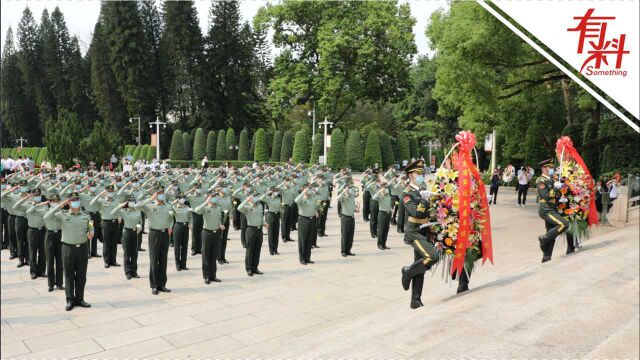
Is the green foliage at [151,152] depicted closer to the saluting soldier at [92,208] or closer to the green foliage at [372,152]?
the green foliage at [372,152]

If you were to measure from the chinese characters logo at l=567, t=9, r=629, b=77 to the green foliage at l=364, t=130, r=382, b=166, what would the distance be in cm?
3271

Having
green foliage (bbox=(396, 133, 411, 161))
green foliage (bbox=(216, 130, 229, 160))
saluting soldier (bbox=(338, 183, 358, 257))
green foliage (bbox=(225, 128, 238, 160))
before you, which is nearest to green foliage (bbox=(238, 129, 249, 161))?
green foliage (bbox=(225, 128, 238, 160))

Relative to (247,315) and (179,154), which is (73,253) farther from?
(179,154)

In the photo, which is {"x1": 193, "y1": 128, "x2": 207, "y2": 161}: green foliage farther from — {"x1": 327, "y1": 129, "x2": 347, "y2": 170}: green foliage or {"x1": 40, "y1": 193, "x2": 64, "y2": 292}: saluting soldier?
{"x1": 40, "y1": 193, "x2": 64, "y2": 292}: saluting soldier

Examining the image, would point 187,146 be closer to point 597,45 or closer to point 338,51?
point 338,51

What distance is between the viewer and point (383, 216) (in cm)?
1367

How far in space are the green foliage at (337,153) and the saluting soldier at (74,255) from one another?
29647 millimetres

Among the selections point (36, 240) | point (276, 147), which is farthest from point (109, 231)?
point (276, 147)

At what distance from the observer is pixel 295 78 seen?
43.8 meters

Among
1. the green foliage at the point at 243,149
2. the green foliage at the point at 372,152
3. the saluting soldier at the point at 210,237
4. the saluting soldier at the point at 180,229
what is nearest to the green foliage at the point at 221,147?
the green foliage at the point at 243,149

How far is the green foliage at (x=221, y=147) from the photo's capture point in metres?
47.6

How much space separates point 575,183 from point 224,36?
1835 inches

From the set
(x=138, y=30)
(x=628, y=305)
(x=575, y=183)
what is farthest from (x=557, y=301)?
(x=138, y=30)

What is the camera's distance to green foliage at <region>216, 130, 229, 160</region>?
47.6m
